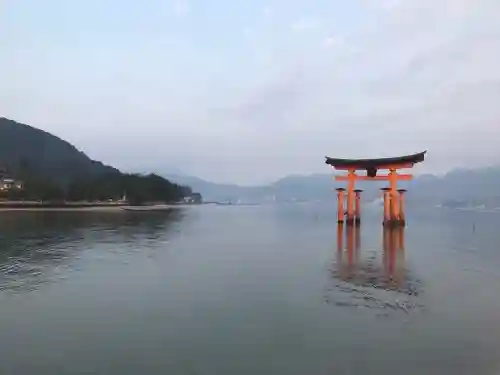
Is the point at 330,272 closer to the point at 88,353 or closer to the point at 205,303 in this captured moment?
the point at 205,303

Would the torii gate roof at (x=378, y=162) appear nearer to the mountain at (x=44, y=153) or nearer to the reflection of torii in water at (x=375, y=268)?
the reflection of torii in water at (x=375, y=268)

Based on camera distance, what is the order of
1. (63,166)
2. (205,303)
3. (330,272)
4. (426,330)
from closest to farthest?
(426,330) → (205,303) → (330,272) → (63,166)

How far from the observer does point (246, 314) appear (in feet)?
29.2

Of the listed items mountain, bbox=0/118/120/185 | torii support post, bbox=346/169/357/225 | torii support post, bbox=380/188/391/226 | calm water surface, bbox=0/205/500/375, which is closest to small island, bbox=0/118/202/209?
mountain, bbox=0/118/120/185

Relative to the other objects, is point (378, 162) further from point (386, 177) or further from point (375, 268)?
point (375, 268)

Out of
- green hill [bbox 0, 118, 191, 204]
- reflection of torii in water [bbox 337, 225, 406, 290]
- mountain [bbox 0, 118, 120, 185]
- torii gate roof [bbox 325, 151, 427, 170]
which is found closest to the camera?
reflection of torii in water [bbox 337, 225, 406, 290]

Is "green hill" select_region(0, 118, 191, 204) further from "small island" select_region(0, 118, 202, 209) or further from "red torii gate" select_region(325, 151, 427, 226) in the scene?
"red torii gate" select_region(325, 151, 427, 226)

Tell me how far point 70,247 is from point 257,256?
27.5 feet

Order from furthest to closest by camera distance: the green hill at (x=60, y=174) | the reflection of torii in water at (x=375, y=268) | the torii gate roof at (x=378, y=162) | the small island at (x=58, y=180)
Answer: the green hill at (x=60, y=174) → the small island at (x=58, y=180) → the torii gate roof at (x=378, y=162) → the reflection of torii in water at (x=375, y=268)

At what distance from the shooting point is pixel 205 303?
9.77 metres

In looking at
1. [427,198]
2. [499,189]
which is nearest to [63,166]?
[427,198]

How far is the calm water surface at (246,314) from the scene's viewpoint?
6438 millimetres

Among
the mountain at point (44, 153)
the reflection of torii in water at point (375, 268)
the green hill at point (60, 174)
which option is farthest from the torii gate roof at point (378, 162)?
the mountain at point (44, 153)

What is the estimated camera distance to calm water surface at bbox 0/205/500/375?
253 inches
